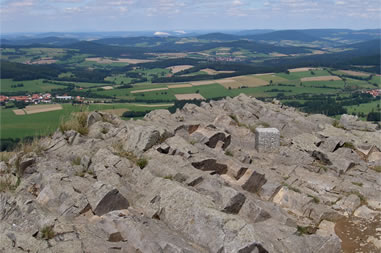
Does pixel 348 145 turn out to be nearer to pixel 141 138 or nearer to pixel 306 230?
pixel 306 230

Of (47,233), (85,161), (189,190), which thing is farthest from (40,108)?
(47,233)

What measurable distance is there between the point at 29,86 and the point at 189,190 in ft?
605

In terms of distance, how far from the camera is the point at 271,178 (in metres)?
20.4

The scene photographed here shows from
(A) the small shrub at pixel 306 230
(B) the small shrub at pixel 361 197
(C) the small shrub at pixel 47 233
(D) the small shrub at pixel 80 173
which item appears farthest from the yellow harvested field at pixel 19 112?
(A) the small shrub at pixel 306 230

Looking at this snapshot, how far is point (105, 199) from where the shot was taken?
1390 centimetres

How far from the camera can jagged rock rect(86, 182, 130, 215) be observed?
13820mm

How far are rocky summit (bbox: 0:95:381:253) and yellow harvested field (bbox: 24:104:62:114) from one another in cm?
9344

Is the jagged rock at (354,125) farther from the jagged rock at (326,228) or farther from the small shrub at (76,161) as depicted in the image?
the small shrub at (76,161)

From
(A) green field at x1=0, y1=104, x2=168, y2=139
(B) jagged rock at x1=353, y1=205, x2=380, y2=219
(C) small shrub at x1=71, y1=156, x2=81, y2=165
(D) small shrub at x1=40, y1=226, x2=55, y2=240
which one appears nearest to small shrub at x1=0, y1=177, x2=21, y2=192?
(C) small shrub at x1=71, y1=156, x2=81, y2=165

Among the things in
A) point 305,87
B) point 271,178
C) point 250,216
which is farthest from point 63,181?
point 305,87

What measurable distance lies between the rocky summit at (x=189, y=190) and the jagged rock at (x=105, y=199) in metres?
0.04

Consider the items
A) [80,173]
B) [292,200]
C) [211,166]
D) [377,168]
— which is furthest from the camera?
[377,168]

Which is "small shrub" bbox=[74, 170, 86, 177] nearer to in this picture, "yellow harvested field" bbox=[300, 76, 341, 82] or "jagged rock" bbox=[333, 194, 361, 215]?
"jagged rock" bbox=[333, 194, 361, 215]

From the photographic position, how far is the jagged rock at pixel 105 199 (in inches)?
544
